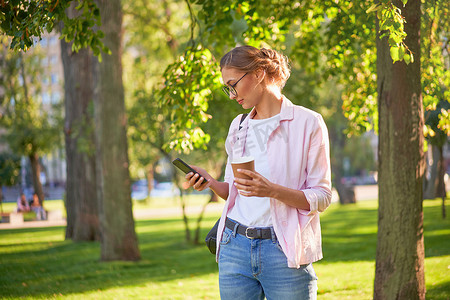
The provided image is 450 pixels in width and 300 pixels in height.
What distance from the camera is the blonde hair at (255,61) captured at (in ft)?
9.04

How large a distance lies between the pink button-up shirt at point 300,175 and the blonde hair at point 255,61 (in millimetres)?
236

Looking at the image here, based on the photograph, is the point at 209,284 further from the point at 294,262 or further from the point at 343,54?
the point at 294,262

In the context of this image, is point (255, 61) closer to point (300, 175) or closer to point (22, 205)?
point (300, 175)

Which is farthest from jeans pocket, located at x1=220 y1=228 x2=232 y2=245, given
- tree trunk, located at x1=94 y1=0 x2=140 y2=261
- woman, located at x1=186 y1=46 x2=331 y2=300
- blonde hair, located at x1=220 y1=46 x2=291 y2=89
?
tree trunk, located at x1=94 y1=0 x2=140 y2=261

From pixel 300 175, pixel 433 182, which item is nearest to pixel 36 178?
pixel 433 182

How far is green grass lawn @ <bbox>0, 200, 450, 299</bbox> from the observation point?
8117mm

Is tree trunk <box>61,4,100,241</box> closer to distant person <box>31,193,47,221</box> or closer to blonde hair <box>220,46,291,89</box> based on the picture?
distant person <box>31,193,47,221</box>

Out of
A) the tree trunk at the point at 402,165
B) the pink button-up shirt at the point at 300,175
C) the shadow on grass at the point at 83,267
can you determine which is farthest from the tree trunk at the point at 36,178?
the pink button-up shirt at the point at 300,175

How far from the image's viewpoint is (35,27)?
4434 mm

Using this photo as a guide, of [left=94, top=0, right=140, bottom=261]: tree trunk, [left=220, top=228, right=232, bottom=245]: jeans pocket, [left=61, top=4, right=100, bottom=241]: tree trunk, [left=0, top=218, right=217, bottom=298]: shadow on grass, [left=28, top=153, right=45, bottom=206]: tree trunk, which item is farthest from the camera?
[left=28, top=153, right=45, bottom=206]: tree trunk

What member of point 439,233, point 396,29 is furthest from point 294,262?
point 439,233

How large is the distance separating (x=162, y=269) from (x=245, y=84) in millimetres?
8661

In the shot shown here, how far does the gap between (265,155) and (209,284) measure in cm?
659

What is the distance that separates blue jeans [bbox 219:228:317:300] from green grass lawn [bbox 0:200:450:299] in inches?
191
